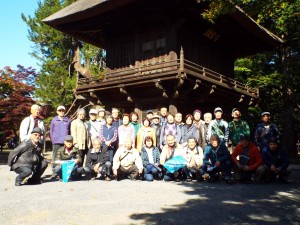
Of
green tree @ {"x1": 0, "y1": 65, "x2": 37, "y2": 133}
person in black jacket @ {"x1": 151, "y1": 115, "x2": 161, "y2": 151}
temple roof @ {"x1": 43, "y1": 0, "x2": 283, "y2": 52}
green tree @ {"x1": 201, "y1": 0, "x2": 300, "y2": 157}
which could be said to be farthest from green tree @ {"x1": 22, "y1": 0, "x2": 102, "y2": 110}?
person in black jacket @ {"x1": 151, "y1": 115, "x2": 161, "y2": 151}

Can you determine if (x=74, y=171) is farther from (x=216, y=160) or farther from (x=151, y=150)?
(x=216, y=160)

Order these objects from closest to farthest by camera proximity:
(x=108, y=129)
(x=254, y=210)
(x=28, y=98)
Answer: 1. (x=254, y=210)
2. (x=108, y=129)
3. (x=28, y=98)

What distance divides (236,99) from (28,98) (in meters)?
17.6

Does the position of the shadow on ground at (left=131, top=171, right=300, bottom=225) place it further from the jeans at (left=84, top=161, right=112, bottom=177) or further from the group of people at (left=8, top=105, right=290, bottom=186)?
the jeans at (left=84, top=161, right=112, bottom=177)

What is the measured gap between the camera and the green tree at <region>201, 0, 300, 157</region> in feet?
46.1

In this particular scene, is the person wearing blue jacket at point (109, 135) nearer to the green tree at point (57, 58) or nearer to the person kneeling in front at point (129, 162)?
the person kneeling in front at point (129, 162)

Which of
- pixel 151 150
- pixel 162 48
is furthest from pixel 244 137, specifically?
pixel 162 48

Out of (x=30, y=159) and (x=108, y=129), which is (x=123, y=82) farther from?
(x=30, y=159)

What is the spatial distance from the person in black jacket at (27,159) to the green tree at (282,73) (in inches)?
417

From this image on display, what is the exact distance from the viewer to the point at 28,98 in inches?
941

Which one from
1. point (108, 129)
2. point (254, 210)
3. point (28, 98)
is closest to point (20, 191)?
point (108, 129)

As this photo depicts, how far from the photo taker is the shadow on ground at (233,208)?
3537 millimetres

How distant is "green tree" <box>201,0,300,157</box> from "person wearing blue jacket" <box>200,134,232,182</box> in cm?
737

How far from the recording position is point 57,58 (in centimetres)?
2506
